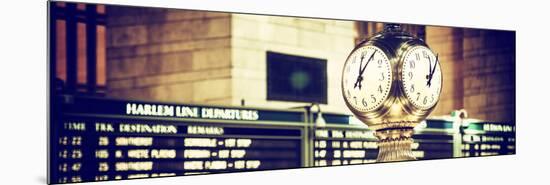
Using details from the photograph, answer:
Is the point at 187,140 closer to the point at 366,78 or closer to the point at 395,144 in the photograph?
the point at 366,78

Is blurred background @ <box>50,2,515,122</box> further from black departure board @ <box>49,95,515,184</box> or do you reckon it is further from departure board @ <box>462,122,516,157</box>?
departure board @ <box>462,122,516,157</box>

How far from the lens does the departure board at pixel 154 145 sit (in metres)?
5.29

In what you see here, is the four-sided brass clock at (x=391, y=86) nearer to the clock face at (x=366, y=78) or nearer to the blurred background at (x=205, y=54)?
the clock face at (x=366, y=78)

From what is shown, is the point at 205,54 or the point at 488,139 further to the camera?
the point at 488,139

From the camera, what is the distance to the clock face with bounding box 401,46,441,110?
7.03 metres

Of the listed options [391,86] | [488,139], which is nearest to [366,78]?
[391,86]

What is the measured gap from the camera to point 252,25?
6.11m

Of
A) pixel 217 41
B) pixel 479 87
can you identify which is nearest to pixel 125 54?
pixel 217 41

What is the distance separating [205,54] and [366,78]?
1.59 metres

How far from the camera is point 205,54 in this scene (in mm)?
5914

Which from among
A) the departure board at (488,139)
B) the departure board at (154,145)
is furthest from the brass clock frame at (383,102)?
the departure board at (488,139)

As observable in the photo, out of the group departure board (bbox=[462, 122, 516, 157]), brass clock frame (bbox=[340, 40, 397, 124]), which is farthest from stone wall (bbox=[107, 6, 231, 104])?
departure board (bbox=[462, 122, 516, 157])

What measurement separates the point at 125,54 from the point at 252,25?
1049mm

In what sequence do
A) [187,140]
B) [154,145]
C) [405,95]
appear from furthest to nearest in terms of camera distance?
[405,95] < [187,140] < [154,145]
